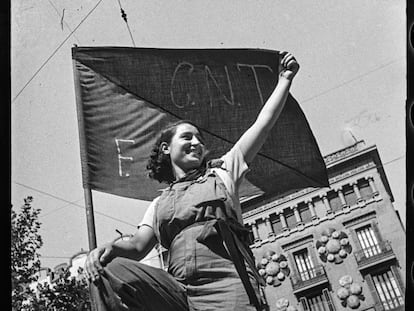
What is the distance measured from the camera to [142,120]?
3.29 metres

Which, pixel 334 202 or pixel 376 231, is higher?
pixel 334 202

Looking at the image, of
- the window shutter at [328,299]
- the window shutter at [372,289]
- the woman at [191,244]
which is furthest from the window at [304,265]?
the woman at [191,244]

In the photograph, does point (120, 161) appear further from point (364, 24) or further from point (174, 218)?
point (364, 24)

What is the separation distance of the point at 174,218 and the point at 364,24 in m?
1.83

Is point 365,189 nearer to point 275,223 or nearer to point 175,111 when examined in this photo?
point 275,223

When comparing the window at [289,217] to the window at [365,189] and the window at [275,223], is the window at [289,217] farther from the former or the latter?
the window at [365,189]

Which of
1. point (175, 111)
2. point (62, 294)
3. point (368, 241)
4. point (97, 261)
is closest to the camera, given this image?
point (97, 261)

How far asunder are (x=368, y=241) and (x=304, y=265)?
334mm

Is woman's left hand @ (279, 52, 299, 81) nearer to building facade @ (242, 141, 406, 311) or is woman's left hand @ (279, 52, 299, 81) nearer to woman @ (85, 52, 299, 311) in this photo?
woman @ (85, 52, 299, 311)

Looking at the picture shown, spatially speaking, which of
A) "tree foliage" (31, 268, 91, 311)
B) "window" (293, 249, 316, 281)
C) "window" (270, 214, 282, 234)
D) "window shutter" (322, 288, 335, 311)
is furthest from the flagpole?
"window shutter" (322, 288, 335, 311)

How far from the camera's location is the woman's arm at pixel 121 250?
2369 mm

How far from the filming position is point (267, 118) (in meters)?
2.86

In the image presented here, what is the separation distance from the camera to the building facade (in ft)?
9.67

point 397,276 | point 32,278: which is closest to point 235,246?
point 397,276
